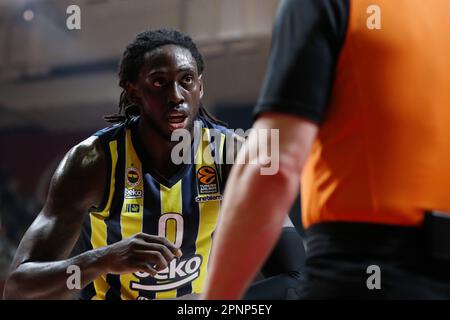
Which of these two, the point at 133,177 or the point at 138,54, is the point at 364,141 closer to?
the point at 133,177

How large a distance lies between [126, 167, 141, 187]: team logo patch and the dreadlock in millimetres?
297

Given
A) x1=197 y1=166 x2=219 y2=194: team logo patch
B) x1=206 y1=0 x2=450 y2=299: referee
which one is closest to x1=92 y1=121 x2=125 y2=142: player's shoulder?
x1=197 y1=166 x2=219 y2=194: team logo patch

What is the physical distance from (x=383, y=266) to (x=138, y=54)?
169cm

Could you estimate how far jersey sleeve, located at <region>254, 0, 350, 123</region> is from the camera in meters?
0.89

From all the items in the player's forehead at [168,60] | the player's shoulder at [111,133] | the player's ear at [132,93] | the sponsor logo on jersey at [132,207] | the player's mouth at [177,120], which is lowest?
the sponsor logo on jersey at [132,207]

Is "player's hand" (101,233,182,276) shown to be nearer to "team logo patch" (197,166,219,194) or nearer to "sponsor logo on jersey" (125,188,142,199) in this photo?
"sponsor logo on jersey" (125,188,142,199)

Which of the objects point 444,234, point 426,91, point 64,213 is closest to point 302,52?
point 426,91

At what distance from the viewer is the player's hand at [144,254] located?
174cm

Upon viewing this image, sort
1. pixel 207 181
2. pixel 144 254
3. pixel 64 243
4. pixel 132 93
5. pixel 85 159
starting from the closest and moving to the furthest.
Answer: pixel 144 254
pixel 64 243
pixel 85 159
pixel 207 181
pixel 132 93

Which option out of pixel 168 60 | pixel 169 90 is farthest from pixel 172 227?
pixel 168 60

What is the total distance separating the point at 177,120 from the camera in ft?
7.43

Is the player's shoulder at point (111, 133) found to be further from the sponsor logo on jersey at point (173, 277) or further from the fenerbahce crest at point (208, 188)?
the sponsor logo on jersey at point (173, 277)

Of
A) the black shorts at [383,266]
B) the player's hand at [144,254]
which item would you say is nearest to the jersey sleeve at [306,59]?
the black shorts at [383,266]

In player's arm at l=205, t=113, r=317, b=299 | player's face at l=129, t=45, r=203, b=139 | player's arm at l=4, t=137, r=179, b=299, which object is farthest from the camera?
player's face at l=129, t=45, r=203, b=139
